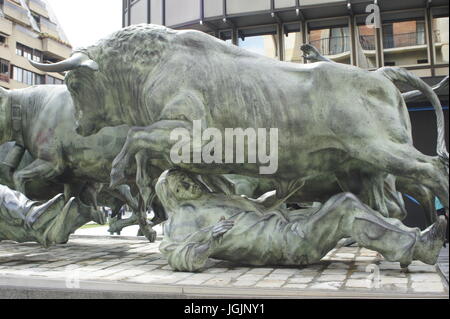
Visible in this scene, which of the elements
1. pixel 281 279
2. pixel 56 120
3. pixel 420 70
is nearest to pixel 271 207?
pixel 281 279

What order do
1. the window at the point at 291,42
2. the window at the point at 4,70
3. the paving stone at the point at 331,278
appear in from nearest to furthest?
the paving stone at the point at 331,278 < the window at the point at 4,70 < the window at the point at 291,42

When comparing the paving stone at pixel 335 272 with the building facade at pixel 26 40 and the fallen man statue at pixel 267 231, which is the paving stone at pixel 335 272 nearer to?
the fallen man statue at pixel 267 231

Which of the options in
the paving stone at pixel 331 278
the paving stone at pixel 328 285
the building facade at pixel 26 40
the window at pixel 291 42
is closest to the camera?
the paving stone at pixel 328 285

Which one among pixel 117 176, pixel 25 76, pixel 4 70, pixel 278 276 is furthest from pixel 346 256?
pixel 25 76

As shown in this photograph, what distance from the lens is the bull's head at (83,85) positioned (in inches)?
203

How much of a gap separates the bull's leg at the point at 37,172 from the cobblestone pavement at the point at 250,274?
1039 millimetres

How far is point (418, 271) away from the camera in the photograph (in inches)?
172

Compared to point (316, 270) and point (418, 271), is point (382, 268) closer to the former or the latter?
point (418, 271)

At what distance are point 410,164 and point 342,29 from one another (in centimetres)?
1100

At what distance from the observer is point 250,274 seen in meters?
4.31

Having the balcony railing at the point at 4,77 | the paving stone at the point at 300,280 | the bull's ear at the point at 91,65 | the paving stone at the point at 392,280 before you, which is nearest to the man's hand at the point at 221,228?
the paving stone at the point at 300,280

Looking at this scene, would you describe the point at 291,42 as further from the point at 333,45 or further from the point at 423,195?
the point at 423,195

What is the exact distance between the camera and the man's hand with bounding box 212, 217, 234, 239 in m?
4.29
